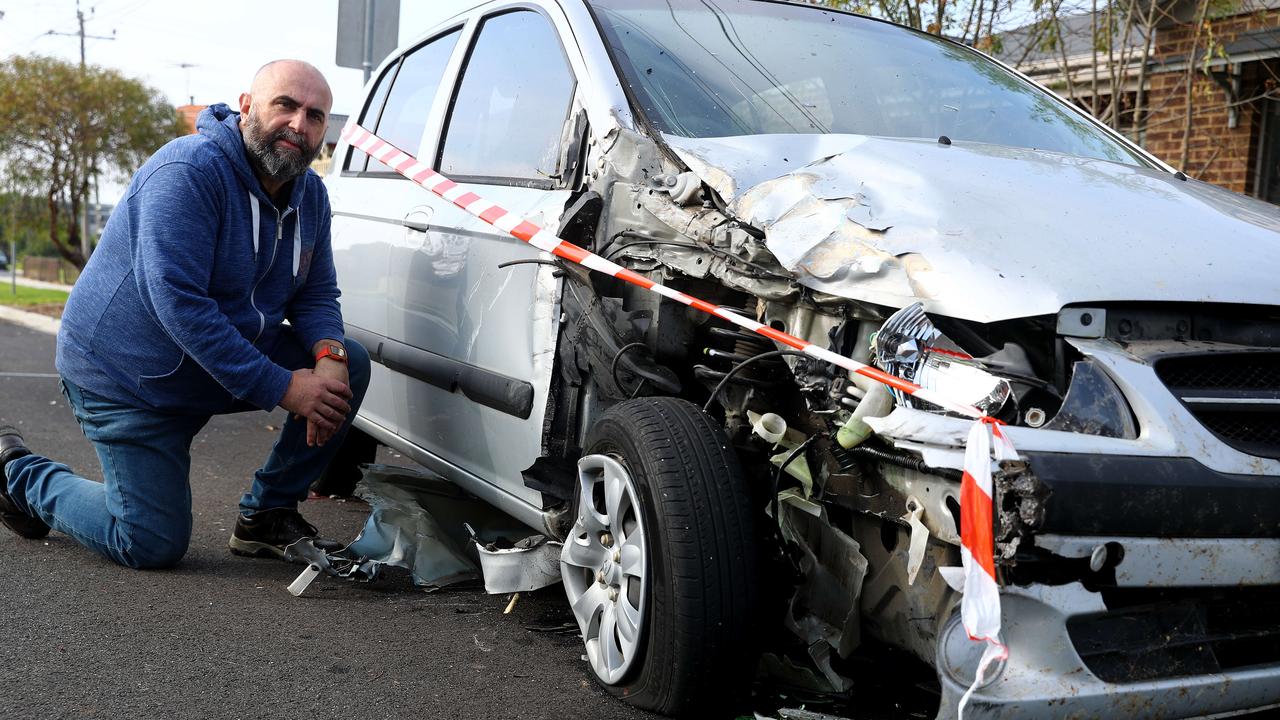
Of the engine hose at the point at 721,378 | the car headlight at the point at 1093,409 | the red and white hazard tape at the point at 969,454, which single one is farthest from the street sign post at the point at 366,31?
the car headlight at the point at 1093,409

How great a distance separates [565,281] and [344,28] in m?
5.35

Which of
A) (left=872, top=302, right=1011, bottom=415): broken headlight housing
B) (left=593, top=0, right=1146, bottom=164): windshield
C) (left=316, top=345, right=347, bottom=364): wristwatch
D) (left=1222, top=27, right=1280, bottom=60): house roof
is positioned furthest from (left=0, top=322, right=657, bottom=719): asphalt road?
(left=1222, top=27, right=1280, bottom=60): house roof

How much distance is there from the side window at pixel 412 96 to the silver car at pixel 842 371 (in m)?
0.62

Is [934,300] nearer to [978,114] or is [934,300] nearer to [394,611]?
[978,114]

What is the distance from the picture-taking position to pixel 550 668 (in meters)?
2.91

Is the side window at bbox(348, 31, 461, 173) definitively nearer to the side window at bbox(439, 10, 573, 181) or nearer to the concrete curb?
the side window at bbox(439, 10, 573, 181)

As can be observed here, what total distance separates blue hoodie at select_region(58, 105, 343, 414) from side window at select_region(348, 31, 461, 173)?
0.67 metres

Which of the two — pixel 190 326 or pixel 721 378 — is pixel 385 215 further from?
pixel 721 378

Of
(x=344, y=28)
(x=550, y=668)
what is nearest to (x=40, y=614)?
(x=550, y=668)

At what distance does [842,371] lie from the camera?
2.29m

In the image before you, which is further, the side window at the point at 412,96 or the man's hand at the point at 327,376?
the side window at the point at 412,96

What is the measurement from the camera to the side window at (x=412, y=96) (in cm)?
424

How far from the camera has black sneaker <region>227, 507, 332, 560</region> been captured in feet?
12.7

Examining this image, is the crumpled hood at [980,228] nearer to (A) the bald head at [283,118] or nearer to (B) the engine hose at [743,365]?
(B) the engine hose at [743,365]
